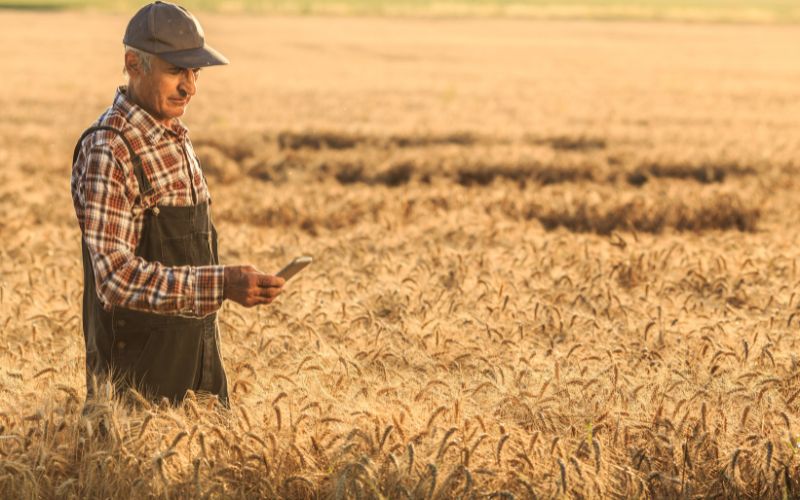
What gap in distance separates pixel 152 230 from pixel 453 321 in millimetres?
2450

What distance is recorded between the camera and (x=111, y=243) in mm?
3928

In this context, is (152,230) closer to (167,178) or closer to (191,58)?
(167,178)

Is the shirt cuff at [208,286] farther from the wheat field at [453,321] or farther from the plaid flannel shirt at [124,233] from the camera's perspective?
the wheat field at [453,321]

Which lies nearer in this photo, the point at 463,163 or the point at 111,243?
the point at 111,243

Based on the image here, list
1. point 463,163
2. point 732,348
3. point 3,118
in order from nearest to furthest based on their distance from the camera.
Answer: point 732,348 < point 463,163 < point 3,118

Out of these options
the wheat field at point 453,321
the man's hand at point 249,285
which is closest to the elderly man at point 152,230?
the man's hand at point 249,285

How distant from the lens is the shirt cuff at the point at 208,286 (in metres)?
3.90

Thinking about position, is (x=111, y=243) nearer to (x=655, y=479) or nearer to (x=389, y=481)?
(x=389, y=481)

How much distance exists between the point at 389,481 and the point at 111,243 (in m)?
1.39

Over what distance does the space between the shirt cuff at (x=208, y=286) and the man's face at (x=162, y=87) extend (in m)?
0.64

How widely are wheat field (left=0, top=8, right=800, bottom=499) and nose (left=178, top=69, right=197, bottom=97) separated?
48.4 inches

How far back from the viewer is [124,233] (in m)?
3.96

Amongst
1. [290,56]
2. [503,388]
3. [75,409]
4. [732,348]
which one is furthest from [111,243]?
[290,56]

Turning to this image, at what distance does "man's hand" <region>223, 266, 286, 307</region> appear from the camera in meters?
3.86
